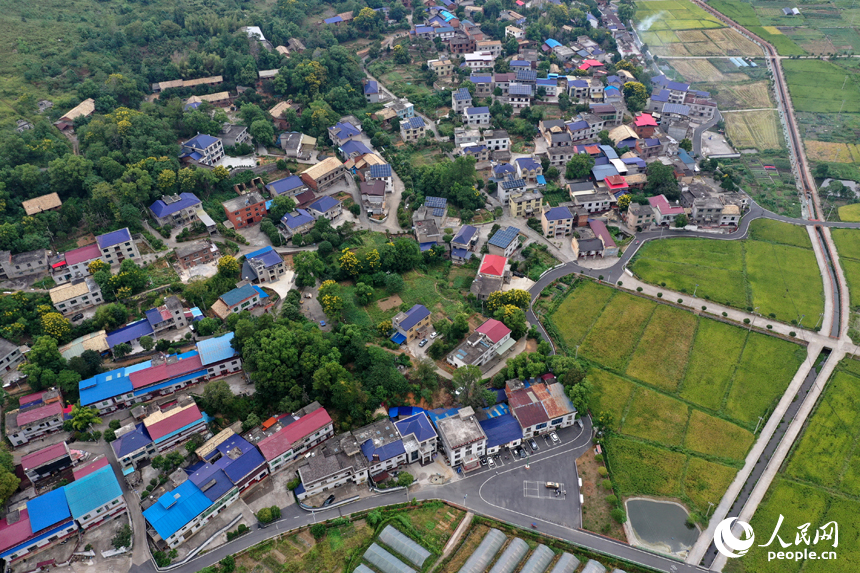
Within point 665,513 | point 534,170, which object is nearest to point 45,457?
point 665,513

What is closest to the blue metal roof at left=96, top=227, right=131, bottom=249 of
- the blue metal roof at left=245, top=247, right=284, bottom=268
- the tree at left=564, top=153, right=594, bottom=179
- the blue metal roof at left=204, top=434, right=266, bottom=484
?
the blue metal roof at left=245, top=247, right=284, bottom=268

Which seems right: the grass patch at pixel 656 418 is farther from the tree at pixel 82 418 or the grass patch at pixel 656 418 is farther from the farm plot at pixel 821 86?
the farm plot at pixel 821 86

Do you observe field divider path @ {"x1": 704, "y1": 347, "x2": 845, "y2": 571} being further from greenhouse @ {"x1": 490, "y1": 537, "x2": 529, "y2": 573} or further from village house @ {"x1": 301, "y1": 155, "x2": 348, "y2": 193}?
village house @ {"x1": 301, "y1": 155, "x2": 348, "y2": 193}

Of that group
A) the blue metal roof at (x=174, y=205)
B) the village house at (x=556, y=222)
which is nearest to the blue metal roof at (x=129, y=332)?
the blue metal roof at (x=174, y=205)

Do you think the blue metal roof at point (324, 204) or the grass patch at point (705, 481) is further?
the blue metal roof at point (324, 204)

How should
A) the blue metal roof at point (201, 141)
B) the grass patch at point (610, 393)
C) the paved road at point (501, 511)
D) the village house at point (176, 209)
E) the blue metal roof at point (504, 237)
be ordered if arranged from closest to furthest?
the paved road at point (501, 511) < the grass patch at point (610, 393) < the village house at point (176, 209) < the blue metal roof at point (504, 237) < the blue metal roof at point (201, 141)

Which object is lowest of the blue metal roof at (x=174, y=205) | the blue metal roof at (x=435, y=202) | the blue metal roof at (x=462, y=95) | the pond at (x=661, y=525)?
the pond at (x=661, y=525)

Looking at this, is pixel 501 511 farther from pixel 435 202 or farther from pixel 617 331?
pixel 435 202
